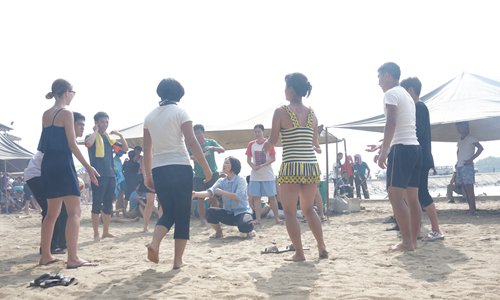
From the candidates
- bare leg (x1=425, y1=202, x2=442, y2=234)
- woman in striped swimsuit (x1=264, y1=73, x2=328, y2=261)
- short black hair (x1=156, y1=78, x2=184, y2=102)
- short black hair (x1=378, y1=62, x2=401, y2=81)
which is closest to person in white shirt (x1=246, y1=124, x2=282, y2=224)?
bare leg (x1=425, y1=202, x2=442, y2=234)

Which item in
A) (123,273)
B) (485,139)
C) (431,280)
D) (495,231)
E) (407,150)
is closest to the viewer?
(431,280)

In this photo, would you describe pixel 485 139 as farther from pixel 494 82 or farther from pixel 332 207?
pixel 332 207

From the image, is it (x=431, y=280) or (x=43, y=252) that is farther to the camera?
(x=43, y=252)

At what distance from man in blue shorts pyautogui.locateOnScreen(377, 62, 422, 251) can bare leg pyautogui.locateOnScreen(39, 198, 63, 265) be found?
2.97 metres

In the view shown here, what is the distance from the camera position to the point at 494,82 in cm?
995

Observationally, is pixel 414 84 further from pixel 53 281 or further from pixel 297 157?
pixel 53 281

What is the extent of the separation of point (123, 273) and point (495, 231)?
4675 millimetres

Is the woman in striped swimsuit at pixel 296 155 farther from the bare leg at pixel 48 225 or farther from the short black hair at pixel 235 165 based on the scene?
the short black hair at pixel 235 165

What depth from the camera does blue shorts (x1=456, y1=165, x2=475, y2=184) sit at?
8484 mm

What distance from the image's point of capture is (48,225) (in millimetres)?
4328

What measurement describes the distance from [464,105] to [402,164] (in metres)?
5.28

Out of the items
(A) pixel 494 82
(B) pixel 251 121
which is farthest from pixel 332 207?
(A) pixel 494 82

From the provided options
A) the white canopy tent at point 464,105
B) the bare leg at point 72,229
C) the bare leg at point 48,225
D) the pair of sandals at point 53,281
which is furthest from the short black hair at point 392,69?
the white canopy tent at point 464,105

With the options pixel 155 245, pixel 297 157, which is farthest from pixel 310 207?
pixel 155 245
